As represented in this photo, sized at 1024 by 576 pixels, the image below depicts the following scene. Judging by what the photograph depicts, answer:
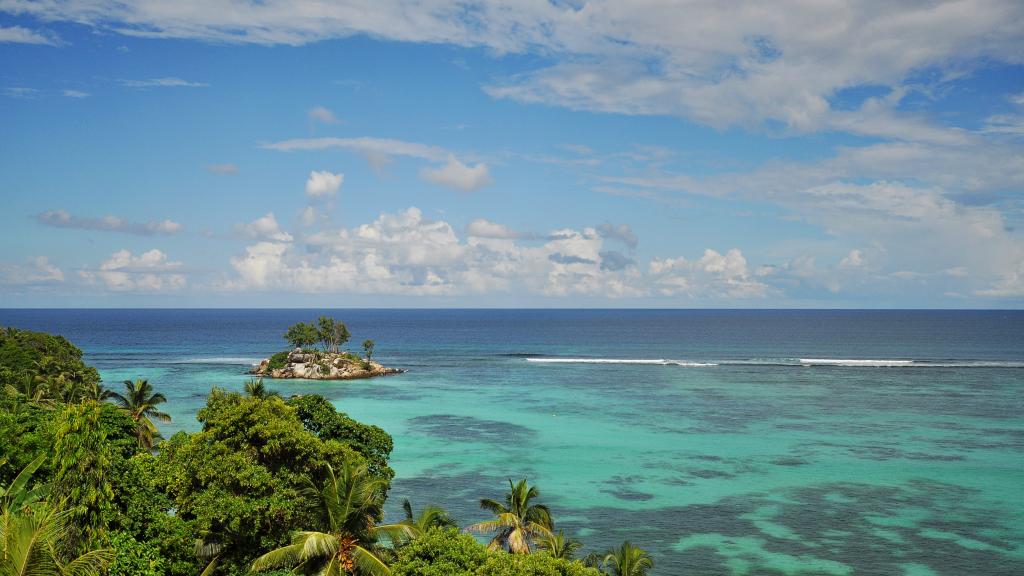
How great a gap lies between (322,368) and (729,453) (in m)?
72.5

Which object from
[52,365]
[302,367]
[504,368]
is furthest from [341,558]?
[504,368]

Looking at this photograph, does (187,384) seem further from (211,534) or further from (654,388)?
(211,534)

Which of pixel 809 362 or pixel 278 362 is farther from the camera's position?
pixel 809 362

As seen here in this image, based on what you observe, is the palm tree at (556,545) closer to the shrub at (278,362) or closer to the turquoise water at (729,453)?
the turquoise water at (729,453)

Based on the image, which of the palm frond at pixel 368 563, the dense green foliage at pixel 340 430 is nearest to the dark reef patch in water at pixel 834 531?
the dense green foliage at pixel 340 430

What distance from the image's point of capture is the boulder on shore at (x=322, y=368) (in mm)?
116188

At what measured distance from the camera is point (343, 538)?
23844 millimetres

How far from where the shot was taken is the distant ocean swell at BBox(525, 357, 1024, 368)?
461 ft

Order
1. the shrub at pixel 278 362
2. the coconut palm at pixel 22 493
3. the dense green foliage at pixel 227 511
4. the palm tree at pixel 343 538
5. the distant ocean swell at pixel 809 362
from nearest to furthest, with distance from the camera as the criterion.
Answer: the dense green foliage at pixel 227 511, the coconut palm at pixel 22 493, the palm tree at pixel 343 538, the shrub at pixel 278 362, the distant ocean swell at pixel 809 362

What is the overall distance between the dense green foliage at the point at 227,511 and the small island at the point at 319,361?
8212cm

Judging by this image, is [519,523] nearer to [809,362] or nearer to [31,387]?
[31,387]

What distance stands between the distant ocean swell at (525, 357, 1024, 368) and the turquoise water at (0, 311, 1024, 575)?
6.28 metres

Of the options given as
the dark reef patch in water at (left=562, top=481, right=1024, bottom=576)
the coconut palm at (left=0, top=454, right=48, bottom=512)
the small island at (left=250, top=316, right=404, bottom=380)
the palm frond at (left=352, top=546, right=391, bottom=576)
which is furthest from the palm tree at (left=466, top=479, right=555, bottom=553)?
the small island at (left=250, top=316, right=404, bottom=380)

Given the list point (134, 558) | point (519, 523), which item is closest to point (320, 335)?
point (519, 523)
